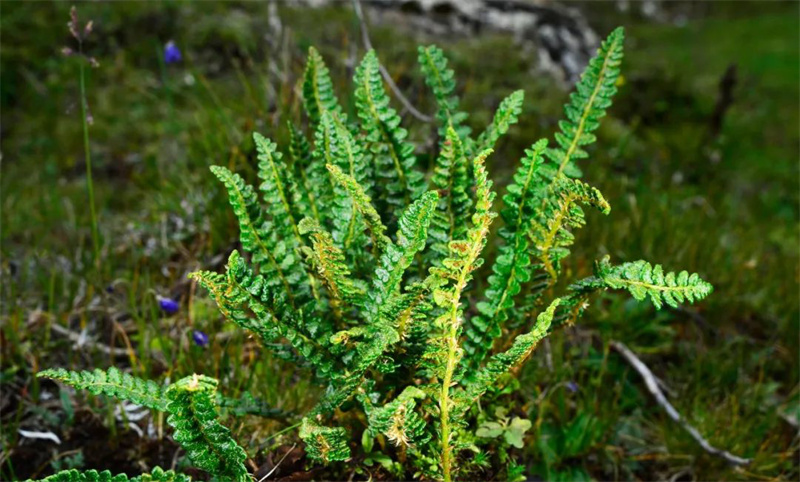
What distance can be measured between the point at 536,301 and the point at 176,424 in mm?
1067

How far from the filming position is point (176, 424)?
5.16 feet

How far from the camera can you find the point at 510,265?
200 cm

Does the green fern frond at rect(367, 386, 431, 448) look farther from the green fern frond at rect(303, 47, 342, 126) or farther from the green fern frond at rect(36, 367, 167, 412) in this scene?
the green fern frond at rect(303, 47, 342, 126)

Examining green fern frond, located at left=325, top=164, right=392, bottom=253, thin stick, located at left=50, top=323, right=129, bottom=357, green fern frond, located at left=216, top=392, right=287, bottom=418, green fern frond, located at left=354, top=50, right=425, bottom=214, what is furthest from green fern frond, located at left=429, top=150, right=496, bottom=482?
thin stick, located at left=50, top=323, right=129, bottom=357

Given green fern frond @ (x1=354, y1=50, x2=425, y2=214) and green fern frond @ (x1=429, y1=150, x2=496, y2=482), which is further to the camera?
A: green fern frond @ (x1=354, y1=50, x2=425, y2=214)

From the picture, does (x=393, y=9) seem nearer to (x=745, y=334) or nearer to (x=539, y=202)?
(x=745, y=334)

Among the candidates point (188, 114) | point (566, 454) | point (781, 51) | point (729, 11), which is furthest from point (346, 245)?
point (729, 11)

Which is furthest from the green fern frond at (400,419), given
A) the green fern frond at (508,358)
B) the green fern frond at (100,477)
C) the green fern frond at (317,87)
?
the green fern frond at (317,87)

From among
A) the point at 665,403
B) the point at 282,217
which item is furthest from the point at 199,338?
the point at 665,403

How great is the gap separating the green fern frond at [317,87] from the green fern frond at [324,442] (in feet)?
3.14

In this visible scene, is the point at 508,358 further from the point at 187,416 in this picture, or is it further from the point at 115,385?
the point at 115,385

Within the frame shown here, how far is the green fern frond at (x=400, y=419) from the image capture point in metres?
1.66

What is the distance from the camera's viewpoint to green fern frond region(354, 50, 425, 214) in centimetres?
213

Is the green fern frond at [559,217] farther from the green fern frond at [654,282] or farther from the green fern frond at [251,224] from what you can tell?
the green fern frond at [251,224]
